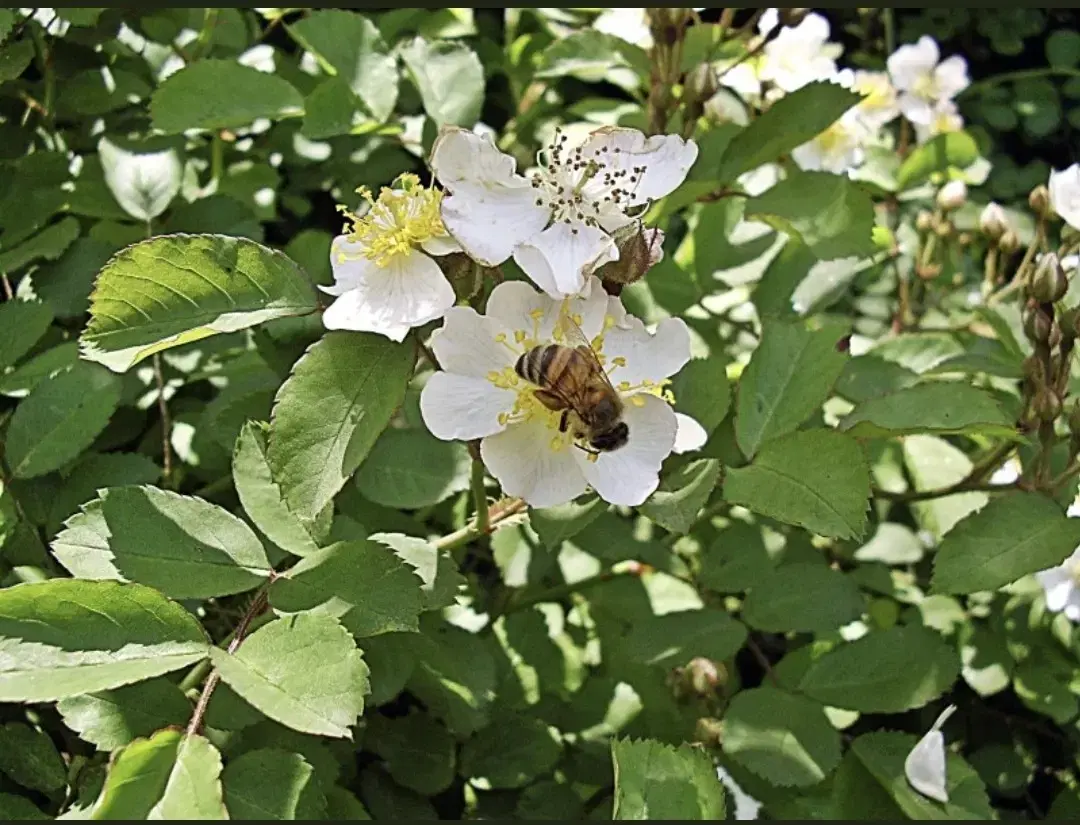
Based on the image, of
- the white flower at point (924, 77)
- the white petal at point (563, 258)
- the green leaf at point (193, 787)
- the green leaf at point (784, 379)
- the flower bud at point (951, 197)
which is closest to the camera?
the green leaf at point (193, 787)

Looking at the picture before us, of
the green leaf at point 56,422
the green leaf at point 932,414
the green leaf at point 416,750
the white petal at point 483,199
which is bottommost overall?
the green leaf at point 416,750

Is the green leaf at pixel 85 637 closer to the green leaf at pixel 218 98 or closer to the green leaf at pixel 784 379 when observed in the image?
the green leaf at pixel 784 379

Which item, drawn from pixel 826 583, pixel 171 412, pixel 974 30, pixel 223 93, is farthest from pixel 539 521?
pixel 974 30

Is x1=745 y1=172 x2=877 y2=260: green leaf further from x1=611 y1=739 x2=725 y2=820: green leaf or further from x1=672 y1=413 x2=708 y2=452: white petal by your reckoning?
x1=611 y1=739 x2=725 y2=820: green leaf

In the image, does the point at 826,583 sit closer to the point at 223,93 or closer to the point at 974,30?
the point at 223,93

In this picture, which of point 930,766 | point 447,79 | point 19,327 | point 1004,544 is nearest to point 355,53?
point 447,79

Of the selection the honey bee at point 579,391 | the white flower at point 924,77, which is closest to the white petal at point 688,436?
the honey bee at point 579,391
